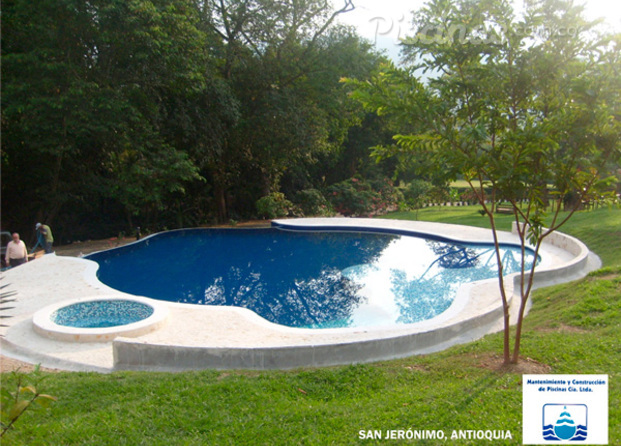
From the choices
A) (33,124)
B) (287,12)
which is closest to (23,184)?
(33,124)

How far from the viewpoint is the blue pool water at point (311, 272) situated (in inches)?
348

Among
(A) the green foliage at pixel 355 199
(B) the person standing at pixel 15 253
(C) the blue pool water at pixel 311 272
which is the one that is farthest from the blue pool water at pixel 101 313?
(A) the green foliage at pixel 355 199

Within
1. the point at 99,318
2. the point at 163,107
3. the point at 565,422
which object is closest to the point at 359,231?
the point at 163,107

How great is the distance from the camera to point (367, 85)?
401cm

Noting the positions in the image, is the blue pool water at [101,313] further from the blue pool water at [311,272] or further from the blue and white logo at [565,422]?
the blue and white logo at [565,422]

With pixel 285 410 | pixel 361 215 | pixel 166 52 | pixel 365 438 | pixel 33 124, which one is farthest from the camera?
pixel 361 215

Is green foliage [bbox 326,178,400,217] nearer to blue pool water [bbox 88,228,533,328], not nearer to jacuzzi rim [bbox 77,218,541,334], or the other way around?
jacuzzi rim [bbox 77,218,541,334]

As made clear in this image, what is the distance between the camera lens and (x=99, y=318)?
7543 millimetres

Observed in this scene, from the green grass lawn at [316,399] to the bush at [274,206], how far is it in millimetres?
15050

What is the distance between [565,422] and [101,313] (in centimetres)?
679

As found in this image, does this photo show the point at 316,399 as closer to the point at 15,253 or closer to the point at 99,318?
the point at 99,318

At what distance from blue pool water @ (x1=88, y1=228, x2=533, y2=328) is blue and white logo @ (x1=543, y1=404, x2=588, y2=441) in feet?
15.8

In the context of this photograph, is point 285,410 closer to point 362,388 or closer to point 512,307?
point 362,388

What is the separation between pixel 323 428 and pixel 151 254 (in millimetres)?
11748
